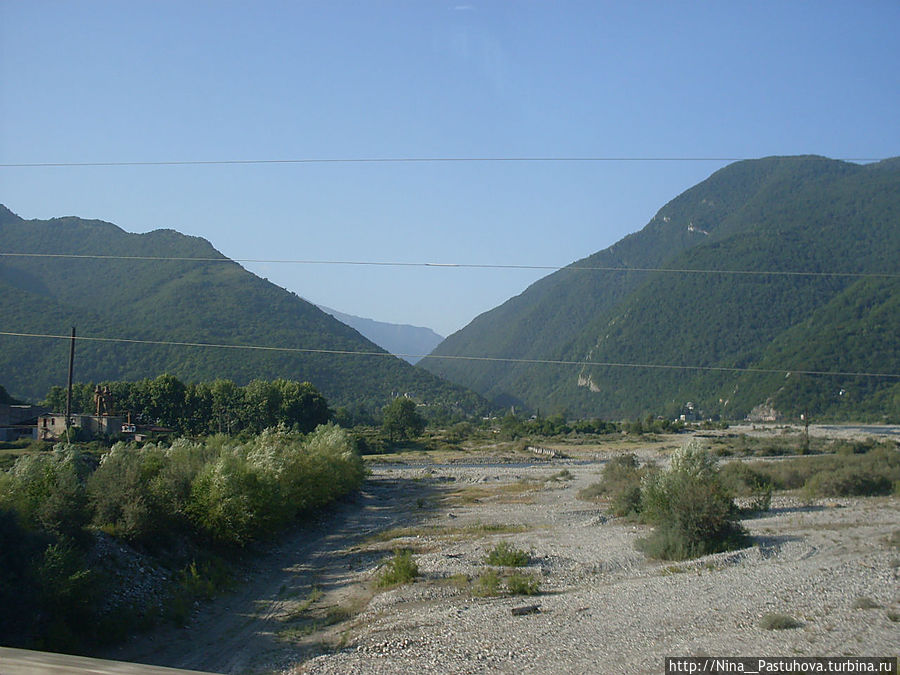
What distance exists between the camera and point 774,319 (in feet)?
423

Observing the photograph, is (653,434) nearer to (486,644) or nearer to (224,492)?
(224,492)

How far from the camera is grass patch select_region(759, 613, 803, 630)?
12.5 meters

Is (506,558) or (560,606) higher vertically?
(560,606)

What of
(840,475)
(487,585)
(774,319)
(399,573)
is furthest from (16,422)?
(774,319)

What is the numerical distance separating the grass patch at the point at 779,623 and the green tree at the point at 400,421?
3482 inches

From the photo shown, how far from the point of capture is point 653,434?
102m

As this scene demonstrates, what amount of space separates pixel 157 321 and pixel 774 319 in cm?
10740

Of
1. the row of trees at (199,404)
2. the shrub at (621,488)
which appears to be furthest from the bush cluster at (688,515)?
the row of trees at (199,404)

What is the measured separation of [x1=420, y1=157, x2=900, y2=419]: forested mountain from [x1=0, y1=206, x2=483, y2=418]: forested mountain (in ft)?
142

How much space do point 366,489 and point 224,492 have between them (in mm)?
29200

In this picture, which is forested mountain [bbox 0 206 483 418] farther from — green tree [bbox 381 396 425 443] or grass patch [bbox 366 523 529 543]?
grass patch [bbox 366 523 529 543]

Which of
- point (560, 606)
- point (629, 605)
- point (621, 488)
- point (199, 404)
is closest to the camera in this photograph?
point (629, 605)

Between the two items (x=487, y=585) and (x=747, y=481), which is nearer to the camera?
(x=487, y=585)

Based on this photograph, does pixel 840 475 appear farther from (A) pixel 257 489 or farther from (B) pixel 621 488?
(A) pixel 257 489
